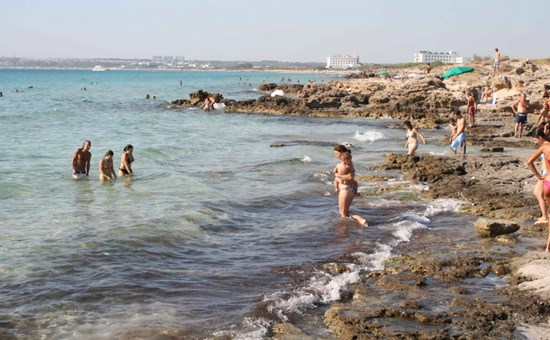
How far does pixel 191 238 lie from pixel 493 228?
18.1ft

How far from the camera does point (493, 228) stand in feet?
33.7

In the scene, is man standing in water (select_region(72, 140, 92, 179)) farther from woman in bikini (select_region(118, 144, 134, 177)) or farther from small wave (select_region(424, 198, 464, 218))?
small wave (select_region(424, 198, 464, 218))

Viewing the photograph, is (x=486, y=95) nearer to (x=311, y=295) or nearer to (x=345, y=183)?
(x=345, y=183)

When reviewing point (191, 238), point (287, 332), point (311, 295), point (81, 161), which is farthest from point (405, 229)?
point (81, 161)

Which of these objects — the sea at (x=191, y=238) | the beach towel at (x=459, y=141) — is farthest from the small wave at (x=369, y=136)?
the beach towel at (x=459, y=141)

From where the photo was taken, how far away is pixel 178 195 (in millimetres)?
14727

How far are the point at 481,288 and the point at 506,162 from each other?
9479 mm

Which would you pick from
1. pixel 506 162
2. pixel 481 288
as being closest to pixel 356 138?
pixel 506 162

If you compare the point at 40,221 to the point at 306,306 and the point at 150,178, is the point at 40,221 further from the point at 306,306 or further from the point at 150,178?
the point at 306,306

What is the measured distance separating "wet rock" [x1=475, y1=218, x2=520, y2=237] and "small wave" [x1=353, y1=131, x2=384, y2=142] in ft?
51.3

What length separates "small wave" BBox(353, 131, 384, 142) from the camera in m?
26.1

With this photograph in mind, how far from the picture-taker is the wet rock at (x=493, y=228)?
1027 centimetres

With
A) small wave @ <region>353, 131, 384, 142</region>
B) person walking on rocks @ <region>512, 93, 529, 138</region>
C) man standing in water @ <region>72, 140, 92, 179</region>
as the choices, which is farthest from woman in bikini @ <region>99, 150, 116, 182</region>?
person walking on rocks @ <region>512, 93, 529, 138</region>

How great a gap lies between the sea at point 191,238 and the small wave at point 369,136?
297 centimetres
